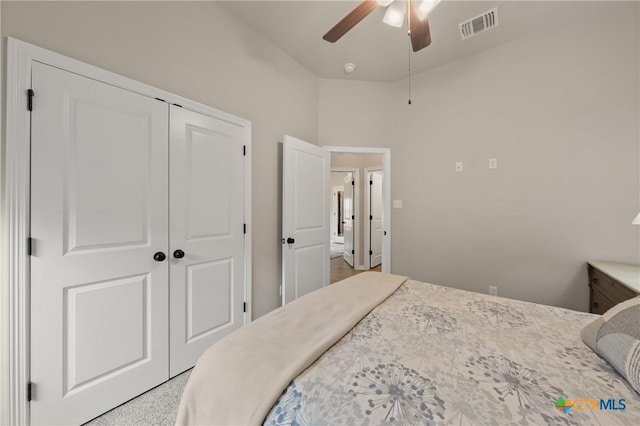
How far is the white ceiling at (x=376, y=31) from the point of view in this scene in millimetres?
2070

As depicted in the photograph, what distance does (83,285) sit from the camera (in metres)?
1.39

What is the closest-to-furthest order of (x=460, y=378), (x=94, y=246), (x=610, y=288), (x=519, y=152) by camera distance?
(x=460, y=378) → (x=94, y=246) → (x=610, y=288) → (x=519, y=152)

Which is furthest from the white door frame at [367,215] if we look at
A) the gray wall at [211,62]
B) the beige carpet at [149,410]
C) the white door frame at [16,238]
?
the white door frame at [16,238]

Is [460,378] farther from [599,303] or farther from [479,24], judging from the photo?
[479,24]

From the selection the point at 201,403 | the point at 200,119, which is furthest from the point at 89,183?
the point at 201,403

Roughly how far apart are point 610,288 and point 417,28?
7.55 feet

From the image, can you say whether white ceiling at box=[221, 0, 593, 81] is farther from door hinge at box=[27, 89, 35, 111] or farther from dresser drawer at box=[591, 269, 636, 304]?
dresser drawer at box=[591, 269, 636, 304]

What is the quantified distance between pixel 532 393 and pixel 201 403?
103 centimetres

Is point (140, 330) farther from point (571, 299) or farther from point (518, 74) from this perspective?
point (518, 74)

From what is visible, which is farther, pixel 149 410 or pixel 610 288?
pixel 610 288

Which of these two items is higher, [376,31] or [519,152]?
[376,31]

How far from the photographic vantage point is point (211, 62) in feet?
6.68

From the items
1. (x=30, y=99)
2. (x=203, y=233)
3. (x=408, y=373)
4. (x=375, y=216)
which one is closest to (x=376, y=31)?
(x=203, y=233)

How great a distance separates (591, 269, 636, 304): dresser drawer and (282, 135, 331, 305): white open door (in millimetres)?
2380
